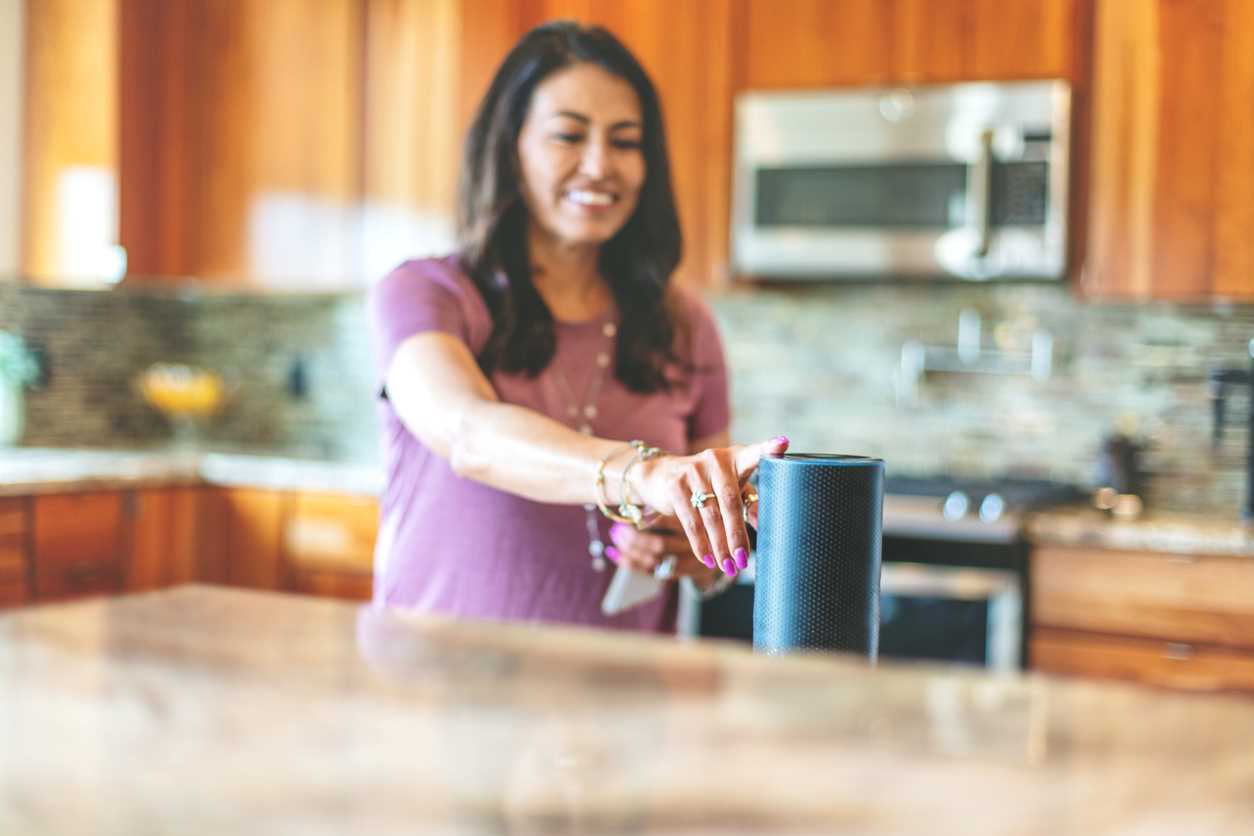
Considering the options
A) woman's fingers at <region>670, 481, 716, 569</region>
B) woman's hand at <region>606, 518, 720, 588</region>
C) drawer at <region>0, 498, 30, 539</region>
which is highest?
woman's fingers at <region>670, 481, 716, 569</region>

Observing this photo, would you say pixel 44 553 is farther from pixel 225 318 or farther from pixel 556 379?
pixel 556 379

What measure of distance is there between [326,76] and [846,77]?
1419 millimetres

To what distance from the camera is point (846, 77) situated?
3281mm

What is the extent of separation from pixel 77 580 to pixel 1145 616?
2.40m

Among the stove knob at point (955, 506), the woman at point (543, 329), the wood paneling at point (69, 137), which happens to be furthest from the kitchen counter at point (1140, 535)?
the wood paneling at point (69, 137)

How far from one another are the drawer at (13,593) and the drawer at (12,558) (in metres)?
0.01

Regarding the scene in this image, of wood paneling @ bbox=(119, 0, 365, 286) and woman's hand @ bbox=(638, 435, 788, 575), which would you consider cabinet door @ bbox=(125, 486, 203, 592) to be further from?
woman's hand @ bbox=(638, 435, 788, 575)

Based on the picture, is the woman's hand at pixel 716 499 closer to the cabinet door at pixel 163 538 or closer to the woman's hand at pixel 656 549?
the woman's hand at pixel 656 549

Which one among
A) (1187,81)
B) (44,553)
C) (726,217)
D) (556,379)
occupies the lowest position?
(44,553)

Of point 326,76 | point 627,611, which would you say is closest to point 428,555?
point 627,611

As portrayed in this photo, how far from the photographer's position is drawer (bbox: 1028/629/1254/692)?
2.73m

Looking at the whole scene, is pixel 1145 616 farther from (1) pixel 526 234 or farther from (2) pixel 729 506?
(2) pixel 729 506

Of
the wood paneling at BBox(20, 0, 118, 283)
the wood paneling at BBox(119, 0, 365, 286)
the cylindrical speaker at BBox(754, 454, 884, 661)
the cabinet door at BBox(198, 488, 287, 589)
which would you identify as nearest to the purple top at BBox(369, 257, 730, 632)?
the cylindrical speaker at BBox(754, 454, 884, 661)

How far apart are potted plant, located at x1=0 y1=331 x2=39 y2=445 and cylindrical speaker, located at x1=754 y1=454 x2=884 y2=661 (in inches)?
137
